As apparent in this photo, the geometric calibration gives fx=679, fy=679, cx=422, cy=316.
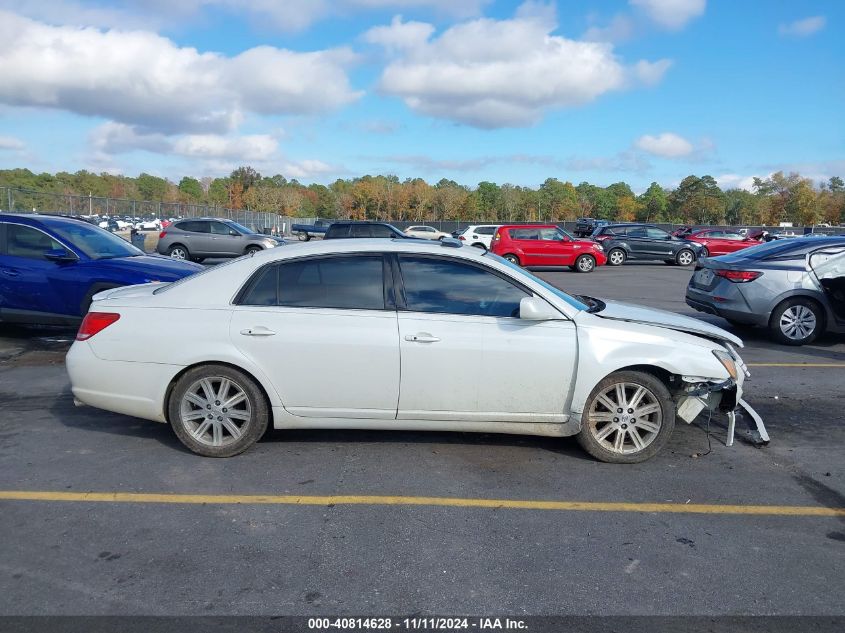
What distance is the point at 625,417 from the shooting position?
16.0ft

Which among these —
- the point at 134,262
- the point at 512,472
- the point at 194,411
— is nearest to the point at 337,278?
the point at 194,411

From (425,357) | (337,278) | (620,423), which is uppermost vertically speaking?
(337,278)

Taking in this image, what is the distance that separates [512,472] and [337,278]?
74.1 inches

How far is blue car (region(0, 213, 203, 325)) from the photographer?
341 inches

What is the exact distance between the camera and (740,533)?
3934mm

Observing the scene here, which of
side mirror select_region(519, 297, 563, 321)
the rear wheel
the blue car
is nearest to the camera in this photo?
side mirror select_region(519, 297, 563, 321)

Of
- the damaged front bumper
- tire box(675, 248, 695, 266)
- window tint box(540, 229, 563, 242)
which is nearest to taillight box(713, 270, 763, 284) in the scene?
the damaged front bumper

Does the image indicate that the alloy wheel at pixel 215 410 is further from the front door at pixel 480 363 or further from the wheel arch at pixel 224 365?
the front door at pixel 480 363

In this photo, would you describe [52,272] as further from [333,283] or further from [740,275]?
[740,275]

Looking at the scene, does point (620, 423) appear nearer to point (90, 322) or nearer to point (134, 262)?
point (90, 322)

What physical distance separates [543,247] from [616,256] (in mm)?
5764

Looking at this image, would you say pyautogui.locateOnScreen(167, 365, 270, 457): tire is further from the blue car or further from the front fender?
the blue car

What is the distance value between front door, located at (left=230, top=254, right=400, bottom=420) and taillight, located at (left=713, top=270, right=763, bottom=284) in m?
6.63

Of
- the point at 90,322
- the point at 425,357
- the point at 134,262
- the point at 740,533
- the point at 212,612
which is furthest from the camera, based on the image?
the point at 134,262
